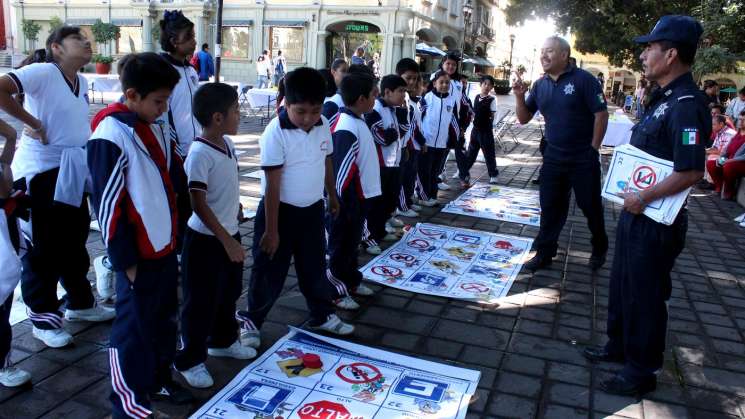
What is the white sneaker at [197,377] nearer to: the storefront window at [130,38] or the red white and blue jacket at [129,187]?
the red white and blue jacket at [129,187]

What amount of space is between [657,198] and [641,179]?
16 centimetres

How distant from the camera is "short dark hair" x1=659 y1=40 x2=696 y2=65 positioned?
2.68 meters

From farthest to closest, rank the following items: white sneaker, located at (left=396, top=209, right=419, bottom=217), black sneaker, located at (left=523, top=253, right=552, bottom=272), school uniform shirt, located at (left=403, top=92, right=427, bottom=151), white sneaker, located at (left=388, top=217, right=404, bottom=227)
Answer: white sneaker, located at (left=396, top=209, right=419, bottom=217)
white sneaker, located at (left=388, top=217, right=404, bottom=227)
school uniform shirt, located at (left=403, top=92, right=427, bottom=151)
black sneaker, located at (left=523, top=253, right=552, bottom=272)

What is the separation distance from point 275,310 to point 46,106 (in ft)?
5.86

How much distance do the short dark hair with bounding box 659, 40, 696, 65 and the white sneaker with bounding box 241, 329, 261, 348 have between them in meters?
2.55

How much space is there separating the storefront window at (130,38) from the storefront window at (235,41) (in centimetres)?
488

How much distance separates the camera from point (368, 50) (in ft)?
93.0

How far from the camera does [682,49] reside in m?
2.68

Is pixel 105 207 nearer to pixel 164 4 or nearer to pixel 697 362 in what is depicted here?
pixel 697 362

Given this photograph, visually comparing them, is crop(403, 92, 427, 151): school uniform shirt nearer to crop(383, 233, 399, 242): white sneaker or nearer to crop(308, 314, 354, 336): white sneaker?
crop(383, 233, 399, 242): white sneaker

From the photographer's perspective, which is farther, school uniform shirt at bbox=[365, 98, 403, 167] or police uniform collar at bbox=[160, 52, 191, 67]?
school uniform shirt at bbox=[365, 98, 403, 167]

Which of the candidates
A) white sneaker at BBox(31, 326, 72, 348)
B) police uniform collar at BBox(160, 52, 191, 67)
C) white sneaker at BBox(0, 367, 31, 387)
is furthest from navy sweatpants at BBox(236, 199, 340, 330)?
police uniform collar at BBox(160, 52, 191, 67)

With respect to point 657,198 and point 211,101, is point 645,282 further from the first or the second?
point 211,101

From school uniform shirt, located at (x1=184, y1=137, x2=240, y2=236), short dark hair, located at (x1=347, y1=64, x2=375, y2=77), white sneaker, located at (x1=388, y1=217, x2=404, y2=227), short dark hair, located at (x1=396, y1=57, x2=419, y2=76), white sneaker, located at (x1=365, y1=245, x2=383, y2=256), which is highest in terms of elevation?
short dark hair, located at (x1=396, y1=57, x2=419, y2=76)
